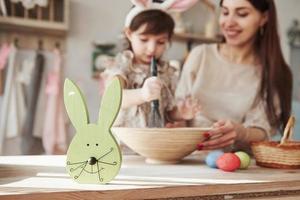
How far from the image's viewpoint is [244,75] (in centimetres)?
146

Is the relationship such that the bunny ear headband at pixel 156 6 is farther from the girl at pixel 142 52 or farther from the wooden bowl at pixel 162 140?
the wooden bowl at pixel 162 140

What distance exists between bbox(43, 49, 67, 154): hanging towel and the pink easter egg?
1.65 metres

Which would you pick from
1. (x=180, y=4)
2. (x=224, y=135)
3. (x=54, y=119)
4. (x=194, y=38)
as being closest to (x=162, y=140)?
(x=224, y=135)

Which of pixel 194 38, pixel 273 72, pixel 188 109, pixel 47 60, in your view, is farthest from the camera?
pixel 194 38

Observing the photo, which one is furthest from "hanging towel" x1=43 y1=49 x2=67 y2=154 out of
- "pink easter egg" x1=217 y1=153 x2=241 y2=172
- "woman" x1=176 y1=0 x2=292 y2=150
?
"pink easter egg" x1=217 y1=153 x2=241 y2=172

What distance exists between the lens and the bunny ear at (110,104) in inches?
30.0

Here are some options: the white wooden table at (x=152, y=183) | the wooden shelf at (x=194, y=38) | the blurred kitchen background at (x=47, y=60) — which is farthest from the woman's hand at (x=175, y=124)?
the wooden shelf at (x=194, y=38)

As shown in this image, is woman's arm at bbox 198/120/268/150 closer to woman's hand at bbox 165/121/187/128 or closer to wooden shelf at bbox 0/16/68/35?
woman's hand at bbox 165/121/187/128

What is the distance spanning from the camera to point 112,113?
77cm

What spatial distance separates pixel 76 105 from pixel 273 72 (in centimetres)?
86

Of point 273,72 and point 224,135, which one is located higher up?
point 273,72

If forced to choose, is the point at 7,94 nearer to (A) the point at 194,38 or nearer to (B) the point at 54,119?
(B) the point at 54,119

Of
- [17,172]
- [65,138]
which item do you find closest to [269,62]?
[17,172]

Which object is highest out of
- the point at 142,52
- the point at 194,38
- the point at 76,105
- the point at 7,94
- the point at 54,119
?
the point at 194,38
